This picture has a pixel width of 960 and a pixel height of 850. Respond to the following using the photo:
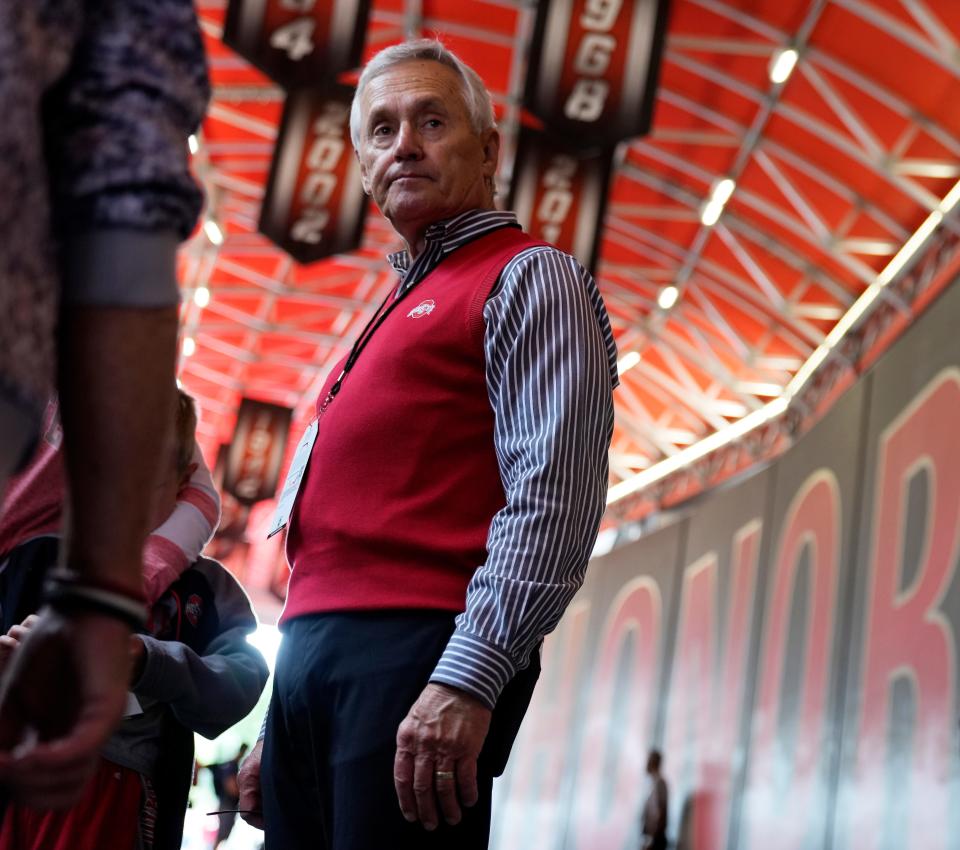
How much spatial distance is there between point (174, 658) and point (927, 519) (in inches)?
228

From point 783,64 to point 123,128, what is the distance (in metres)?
14.3

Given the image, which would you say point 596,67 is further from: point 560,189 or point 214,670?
point 214,670

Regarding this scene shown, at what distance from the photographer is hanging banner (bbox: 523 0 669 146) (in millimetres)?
8688

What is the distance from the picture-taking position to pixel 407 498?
211 cm

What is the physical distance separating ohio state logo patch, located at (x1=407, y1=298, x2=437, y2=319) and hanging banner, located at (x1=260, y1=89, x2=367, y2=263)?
9062 millimetres

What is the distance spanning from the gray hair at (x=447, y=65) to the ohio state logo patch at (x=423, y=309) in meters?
0.42

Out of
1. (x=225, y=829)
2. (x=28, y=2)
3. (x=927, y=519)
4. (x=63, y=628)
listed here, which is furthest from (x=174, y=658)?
(x=225, y=829)

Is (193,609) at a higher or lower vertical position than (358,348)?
lower

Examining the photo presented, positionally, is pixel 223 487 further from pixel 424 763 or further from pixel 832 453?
pixel 424 763

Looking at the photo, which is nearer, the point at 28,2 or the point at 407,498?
the point at 28,2

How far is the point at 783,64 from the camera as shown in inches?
569

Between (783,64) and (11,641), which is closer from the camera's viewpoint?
(11,641)

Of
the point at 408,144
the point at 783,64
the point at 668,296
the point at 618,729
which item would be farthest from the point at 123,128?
the point at 668,296

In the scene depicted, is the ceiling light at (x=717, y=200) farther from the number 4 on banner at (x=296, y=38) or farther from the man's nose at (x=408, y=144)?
the man's nose at (x=408, y=144)
